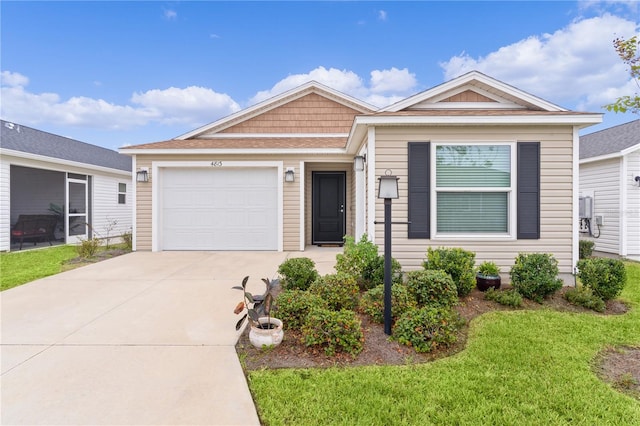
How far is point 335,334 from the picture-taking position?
2.78m

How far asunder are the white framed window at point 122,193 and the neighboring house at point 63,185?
0.04 m

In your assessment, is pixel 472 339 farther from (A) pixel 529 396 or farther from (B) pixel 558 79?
(B) pixel 558 79

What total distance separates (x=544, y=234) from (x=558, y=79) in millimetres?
8193

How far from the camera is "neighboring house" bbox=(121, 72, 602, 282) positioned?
16.7 ft

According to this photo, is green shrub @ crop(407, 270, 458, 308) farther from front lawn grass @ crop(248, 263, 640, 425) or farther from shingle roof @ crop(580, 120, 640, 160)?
shingle roof @ crop(580, 120, 640, 160)

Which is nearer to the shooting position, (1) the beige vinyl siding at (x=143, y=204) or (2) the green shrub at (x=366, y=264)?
(2) the green shrub at (x=366, y=264)

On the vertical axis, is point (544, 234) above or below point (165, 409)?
above

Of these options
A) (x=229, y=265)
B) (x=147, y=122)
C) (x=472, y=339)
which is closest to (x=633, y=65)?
(x=472, y=339)

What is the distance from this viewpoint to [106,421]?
75.8 inches

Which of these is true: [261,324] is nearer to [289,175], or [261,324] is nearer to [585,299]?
[585,299]

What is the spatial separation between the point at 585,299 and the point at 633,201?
649 centimetres

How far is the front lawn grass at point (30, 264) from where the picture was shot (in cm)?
547

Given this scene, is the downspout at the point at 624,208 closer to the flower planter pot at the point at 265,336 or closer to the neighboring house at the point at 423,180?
the neighboring house at the point at 423,180

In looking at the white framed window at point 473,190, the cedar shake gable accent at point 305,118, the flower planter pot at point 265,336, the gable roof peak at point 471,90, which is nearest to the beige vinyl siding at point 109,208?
the cedar shake gable accent at point 305,118
